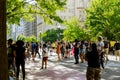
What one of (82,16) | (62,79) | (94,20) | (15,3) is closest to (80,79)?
(62,79)

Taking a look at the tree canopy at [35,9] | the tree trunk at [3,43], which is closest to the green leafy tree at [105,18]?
the tree canopy at [35,9]

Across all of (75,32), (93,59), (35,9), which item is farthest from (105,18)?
(93,59)

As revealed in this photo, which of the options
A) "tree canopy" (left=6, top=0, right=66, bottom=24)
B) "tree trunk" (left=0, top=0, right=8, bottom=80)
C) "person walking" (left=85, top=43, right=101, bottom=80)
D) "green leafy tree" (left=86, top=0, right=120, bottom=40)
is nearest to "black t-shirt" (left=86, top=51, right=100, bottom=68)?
"person walking" (left=85, top=43, right=101, bottom=80)

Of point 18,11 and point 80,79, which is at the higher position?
point 18,11

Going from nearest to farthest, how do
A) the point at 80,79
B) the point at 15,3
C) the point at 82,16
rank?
the point at 80,79 → the point at 15,3 → the point at 82,16

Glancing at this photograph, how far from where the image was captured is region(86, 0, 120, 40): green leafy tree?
62.4 meters

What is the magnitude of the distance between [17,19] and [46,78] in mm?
11463

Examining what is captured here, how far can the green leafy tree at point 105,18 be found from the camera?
205 feet

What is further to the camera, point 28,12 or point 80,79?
point 28,12

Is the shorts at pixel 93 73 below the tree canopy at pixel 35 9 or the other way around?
below

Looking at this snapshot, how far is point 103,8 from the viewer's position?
65500 millimetres

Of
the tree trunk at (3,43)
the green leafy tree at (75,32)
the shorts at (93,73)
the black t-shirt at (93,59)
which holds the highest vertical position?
the tree trunk at (3,43)

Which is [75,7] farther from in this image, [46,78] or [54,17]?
[46,78]

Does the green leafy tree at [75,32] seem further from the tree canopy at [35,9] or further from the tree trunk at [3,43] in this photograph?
the tree trunk at [3,43]
